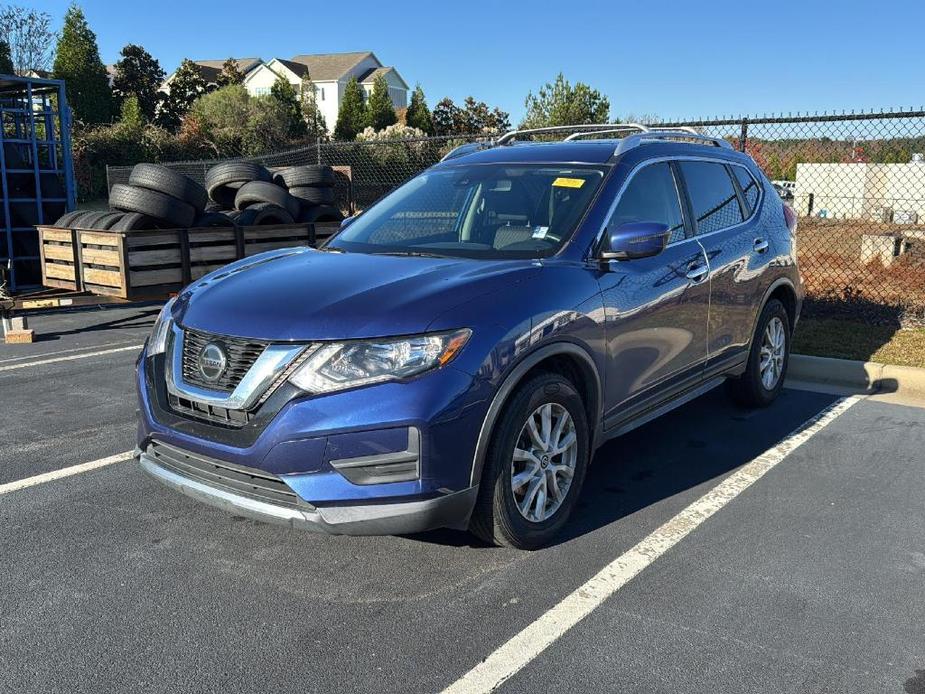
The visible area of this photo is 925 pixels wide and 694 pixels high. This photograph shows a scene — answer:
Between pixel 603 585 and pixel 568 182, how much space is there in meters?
2.06

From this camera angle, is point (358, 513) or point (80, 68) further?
point (80, 68)

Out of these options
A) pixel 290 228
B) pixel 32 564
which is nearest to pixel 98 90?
pixel 290 228

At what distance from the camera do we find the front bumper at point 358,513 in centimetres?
309

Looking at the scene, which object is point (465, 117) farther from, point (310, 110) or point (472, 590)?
point (472, 590)

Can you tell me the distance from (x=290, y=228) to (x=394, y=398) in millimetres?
6815

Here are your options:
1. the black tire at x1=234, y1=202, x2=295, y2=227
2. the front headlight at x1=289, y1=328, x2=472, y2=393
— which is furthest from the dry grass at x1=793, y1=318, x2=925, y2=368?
the black tire at x1=234, y1=202, x2=295, y2=227

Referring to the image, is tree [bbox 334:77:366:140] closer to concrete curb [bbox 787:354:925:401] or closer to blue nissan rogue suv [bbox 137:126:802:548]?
concrete curb [bbox 787:354:925:401]

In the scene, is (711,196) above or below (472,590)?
above

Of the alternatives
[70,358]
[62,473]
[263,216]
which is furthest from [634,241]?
[263,216]

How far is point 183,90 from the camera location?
50781mm

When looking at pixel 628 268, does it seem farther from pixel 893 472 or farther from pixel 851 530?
pixel 893 472

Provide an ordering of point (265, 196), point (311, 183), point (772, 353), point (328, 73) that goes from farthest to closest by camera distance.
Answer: point (328, 73), point (311, 183), point (265, 196), point (772, 353)

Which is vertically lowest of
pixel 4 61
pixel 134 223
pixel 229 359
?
pixel 229 359

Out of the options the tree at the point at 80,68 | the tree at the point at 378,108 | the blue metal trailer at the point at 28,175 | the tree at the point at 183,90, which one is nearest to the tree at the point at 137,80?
the tree at the point at 183,90
